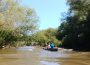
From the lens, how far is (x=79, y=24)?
182 feet

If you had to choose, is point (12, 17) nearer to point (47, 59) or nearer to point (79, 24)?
point (79, 24)

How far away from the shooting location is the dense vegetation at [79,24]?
5440cm

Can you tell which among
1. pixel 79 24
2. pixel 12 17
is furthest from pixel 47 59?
pixel 79 24

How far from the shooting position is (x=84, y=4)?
55.6 metres

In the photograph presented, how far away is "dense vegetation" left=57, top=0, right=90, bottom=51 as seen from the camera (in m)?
54.4

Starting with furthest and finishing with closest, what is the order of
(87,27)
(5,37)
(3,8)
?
1. (5,37)
2. (87,27)
3. (3,8)

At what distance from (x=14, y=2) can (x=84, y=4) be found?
14272mm

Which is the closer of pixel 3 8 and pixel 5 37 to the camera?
pixel 3 8

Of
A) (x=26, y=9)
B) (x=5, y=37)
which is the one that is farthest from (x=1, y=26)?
(x=5, y=37)

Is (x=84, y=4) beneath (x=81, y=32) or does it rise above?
above

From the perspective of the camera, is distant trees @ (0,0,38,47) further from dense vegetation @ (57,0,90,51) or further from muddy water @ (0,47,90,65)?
muddy water @ (0,47,90,65)

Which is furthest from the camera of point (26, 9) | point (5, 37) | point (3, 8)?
point (5, 37)

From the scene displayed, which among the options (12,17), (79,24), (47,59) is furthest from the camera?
(79,24)

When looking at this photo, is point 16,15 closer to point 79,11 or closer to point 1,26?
point 1,26
